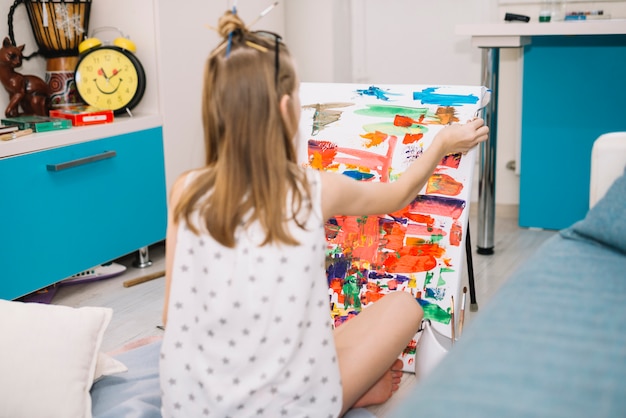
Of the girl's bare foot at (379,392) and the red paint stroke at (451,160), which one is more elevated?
the red paint stroke at (451,160)

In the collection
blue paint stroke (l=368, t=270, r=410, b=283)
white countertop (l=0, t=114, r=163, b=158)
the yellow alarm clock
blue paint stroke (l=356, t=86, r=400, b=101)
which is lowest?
blue paint stroke (l=368, t=270, r=410, b=283)

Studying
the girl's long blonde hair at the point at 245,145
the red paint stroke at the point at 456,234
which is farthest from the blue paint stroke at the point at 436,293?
the girl's long blonde hair at the point at 245,145

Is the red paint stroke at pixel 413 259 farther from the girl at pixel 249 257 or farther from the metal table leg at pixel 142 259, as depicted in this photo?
the metal table leg at pixel 142 259

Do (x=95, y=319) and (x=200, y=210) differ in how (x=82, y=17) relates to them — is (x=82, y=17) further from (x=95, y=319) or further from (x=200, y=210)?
(x=200, y=210)

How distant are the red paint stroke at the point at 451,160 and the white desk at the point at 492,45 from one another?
0.99m

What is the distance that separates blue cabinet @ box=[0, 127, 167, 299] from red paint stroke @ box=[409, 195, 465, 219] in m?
1.19

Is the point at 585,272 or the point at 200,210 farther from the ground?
the point at 200,210

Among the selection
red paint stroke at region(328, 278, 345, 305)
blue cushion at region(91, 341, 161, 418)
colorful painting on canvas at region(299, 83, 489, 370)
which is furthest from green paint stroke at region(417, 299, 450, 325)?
blue cushion at region(91, 341, 161, 418)

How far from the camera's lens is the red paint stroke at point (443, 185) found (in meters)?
1.85

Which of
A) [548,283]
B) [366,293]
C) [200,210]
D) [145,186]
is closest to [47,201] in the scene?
[145,186]

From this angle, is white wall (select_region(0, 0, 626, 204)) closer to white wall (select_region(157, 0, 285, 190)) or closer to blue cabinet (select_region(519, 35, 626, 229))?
white wall (select_region(157, 0, 285, 190))

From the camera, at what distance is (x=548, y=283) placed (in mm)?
1429

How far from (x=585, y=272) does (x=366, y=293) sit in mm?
605

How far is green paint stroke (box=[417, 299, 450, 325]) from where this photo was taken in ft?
6.06
